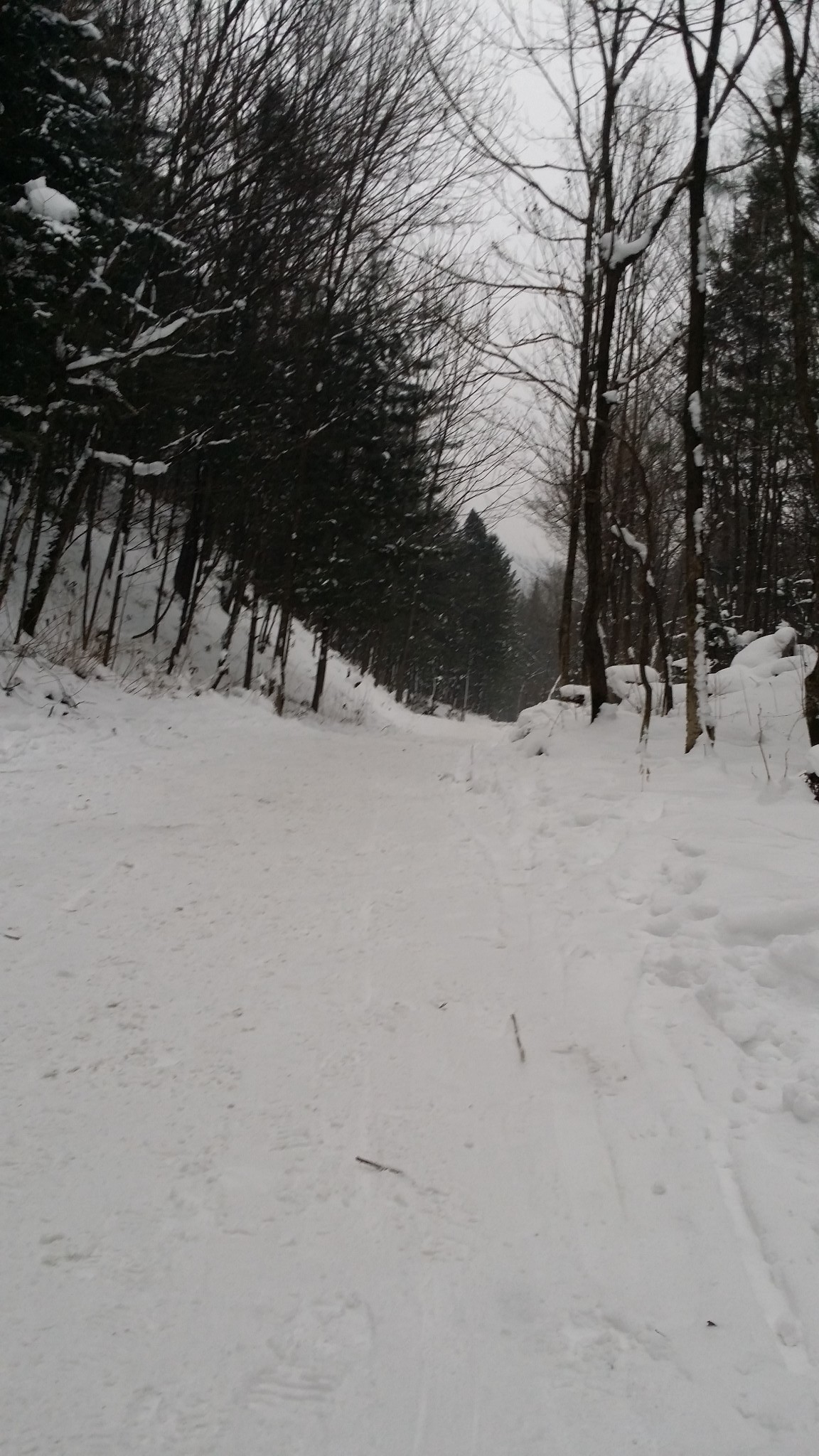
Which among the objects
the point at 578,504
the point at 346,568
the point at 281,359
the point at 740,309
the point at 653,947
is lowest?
the point at 653,947

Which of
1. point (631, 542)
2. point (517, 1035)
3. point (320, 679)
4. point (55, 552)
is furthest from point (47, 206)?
point (320, 679)

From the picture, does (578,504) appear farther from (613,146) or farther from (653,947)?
(653,947)

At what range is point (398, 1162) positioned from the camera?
8.38 ft

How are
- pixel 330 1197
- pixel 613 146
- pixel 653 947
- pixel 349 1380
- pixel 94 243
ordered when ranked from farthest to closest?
pixel 613 146 < pixel 94 243 < pixel 653 947 < pixel 330 1197 < pixel 349 1380

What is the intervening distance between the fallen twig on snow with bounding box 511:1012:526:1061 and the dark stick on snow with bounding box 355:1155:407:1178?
0.87 m

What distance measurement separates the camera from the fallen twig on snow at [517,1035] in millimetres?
3258

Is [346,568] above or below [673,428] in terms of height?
below

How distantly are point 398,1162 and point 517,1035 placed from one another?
1.00 meters

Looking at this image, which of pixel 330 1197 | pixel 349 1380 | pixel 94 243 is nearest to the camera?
pixel 349 1380

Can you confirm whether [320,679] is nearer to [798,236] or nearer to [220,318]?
[220,318]

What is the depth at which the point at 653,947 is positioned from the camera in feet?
13.4

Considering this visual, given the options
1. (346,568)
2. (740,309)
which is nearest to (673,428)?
(740,309)

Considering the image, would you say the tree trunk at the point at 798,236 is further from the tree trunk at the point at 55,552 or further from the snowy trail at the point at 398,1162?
the tree trunk at the point at 55,552

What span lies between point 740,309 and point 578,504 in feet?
18.8
